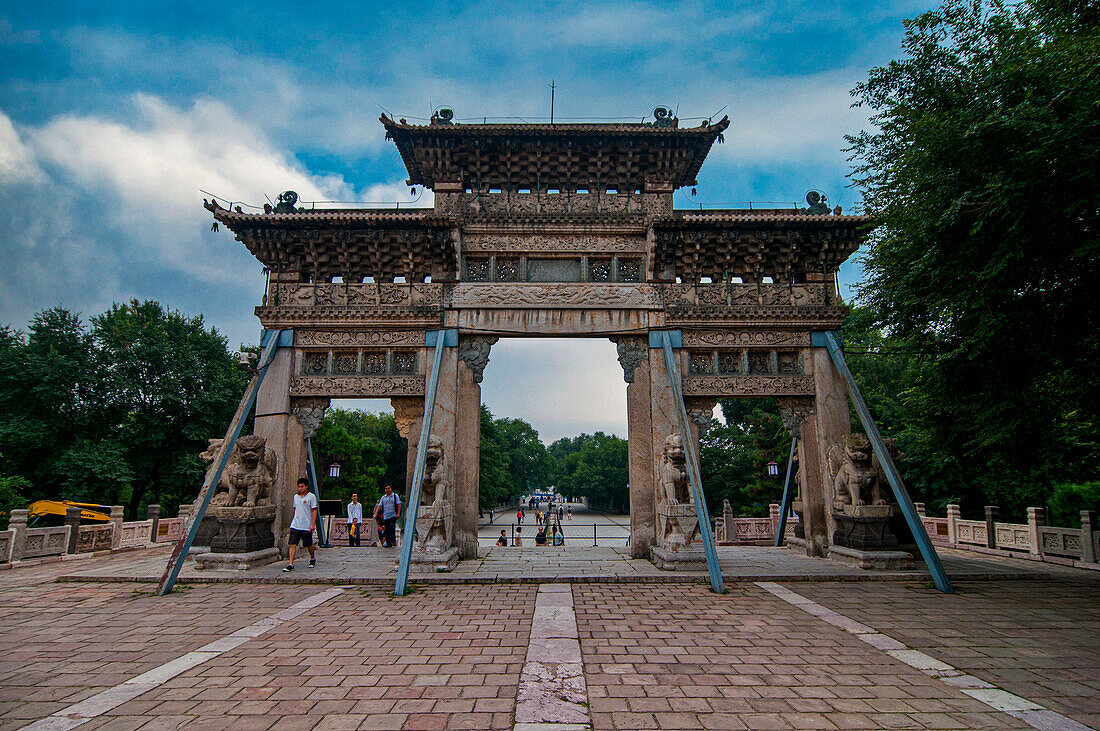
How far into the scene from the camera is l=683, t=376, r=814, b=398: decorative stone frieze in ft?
37.9

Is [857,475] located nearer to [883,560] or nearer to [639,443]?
[883,560]

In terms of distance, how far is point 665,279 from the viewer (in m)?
12.2

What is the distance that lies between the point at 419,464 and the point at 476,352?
3270mm

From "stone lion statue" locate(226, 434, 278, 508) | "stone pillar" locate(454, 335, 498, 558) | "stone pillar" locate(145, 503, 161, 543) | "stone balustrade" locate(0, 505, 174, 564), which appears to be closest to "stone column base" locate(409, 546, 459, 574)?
"stone pillar" locate(454, 335, 498, 558)

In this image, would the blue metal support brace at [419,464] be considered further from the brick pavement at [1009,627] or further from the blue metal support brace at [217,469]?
the brick pavement at [1009,627]

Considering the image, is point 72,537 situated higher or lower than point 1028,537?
lower

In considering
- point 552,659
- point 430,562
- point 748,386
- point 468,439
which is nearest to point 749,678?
point 552,659

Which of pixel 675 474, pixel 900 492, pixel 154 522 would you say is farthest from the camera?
pixel 154 522

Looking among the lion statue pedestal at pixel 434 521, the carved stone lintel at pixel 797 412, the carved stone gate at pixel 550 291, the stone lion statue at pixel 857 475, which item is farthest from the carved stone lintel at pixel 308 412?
the stone lion statue at pixel 857 475

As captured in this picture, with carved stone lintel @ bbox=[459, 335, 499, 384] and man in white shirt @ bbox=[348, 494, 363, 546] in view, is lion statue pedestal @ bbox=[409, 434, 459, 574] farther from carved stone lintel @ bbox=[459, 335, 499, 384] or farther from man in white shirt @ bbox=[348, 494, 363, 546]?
man in white shirt @ bbox=[348, 494, 363, 546]

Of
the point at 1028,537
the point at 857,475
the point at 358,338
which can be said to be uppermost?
the point at 358,338

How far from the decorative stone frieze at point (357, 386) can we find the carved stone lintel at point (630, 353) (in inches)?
183

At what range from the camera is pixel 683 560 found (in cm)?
980

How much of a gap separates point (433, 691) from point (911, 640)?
5.37 metres
